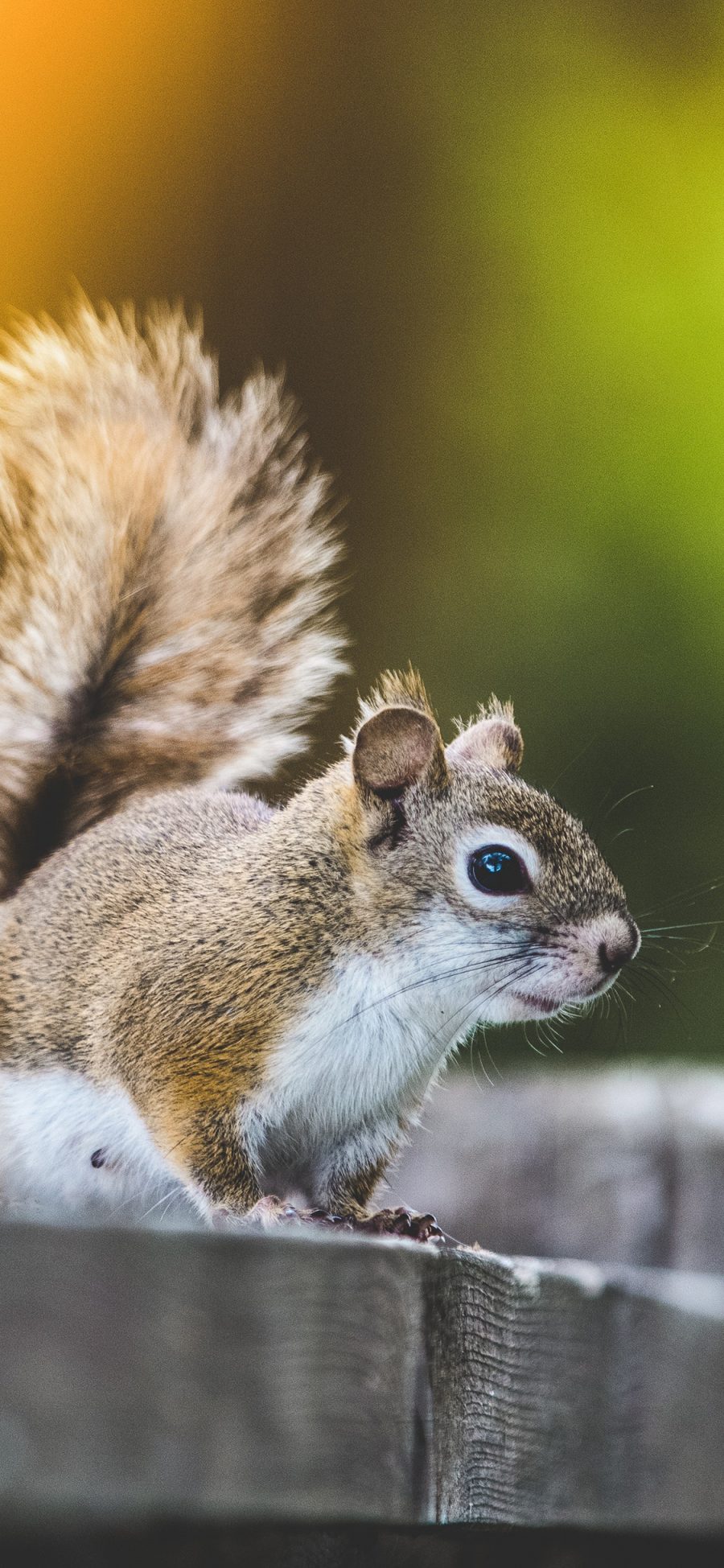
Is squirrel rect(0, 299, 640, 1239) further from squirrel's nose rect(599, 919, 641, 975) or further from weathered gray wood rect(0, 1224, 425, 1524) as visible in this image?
weathered gray wood rect(0, 1224, 425, 1524)

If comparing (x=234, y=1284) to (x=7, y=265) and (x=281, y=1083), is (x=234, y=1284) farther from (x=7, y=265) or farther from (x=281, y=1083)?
(x=7, y=265)

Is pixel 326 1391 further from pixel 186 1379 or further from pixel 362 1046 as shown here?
pixel 362 1046

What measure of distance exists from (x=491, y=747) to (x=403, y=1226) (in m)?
0.43

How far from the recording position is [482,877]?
1121 mm

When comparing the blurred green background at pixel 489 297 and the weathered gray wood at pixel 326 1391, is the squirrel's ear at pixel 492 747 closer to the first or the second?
the weathered gray wood at pixel 326 1391

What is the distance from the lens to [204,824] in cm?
131

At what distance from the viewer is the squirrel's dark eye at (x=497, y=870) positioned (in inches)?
43.9

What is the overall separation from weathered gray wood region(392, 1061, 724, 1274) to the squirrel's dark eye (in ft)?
2.30

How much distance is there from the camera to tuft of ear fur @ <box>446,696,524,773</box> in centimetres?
126

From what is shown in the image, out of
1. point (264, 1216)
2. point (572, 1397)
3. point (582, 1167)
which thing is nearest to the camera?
point (572, 1397)

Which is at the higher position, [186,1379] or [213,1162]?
[213,1162]

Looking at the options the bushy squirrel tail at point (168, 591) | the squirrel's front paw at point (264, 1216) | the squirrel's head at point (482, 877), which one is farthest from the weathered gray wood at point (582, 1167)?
the squirrel's front paw at point (264, 1216)

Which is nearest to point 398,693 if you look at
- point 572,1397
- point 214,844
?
point 214,844

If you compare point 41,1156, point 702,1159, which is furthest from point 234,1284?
point 702,1159
